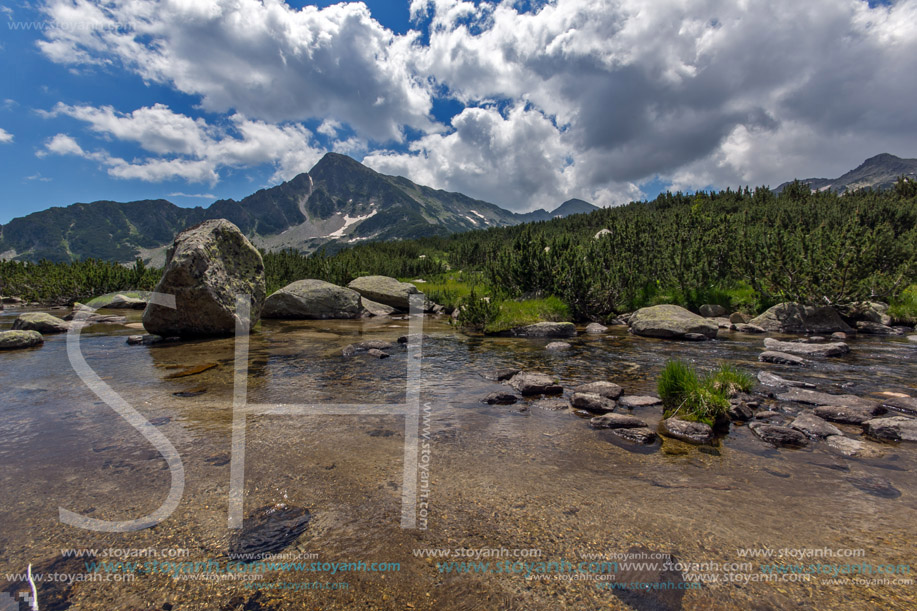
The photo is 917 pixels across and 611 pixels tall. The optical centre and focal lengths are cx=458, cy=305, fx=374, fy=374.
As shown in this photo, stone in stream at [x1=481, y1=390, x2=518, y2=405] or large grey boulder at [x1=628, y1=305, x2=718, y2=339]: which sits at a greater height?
large grey boulder at [x1=628, y1=305, x2=718, y2=339]

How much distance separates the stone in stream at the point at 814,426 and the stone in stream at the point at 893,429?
1.53 feet

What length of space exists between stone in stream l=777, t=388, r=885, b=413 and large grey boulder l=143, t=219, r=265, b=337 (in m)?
17.4

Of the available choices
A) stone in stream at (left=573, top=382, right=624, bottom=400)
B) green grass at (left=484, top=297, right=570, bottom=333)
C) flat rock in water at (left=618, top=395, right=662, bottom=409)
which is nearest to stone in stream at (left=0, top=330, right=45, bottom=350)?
green grass at (left=484, top=297, right=570, bottom=333)

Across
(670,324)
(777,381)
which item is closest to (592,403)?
(777,381)

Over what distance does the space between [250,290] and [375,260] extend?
29.6 meters

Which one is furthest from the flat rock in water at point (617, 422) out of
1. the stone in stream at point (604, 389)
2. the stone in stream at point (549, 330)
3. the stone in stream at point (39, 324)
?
the stone in stream at point (39, 324)

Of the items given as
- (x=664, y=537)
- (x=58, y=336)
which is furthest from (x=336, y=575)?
(x=58, y=336)

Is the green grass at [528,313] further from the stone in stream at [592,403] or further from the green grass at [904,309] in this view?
the green grass at [904,309]

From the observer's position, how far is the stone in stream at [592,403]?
7172mm

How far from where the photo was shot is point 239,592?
2732 millimetres

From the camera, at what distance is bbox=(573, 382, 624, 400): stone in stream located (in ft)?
26.0

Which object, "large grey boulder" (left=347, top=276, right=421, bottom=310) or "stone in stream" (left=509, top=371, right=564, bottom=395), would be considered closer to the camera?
"stone in stream" (left=509, top=371, right=564, bottom=395)

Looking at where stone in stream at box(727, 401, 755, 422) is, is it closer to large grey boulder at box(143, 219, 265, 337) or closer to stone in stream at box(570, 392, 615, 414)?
stone in stream at box(570, 392, 615, 414)

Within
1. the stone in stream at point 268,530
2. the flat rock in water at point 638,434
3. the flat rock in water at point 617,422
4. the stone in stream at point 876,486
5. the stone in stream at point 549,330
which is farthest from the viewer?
the stone in stream at point 549,330
